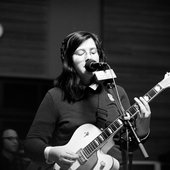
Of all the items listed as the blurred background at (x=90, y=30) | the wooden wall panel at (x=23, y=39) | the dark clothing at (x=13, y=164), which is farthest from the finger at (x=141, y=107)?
the wooden wall panel at (x=23, y=39)

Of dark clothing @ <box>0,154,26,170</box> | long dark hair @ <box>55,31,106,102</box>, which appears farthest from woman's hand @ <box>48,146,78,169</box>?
dark clothing @ <box>0,154,26,170</box>

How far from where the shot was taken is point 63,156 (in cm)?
219

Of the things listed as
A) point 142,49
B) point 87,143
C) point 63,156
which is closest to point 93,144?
point 87,143

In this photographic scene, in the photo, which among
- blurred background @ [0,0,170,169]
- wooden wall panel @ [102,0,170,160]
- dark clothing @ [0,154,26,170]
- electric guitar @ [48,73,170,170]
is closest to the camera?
electric guitar @ [48,73,170,170]

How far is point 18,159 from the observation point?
455cm

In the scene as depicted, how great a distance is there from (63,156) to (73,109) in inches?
9.9

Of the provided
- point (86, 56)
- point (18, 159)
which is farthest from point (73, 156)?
point (18, 159)

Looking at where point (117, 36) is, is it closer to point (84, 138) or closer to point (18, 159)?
point (18, 159)

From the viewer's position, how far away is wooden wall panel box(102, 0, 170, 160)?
5230mm

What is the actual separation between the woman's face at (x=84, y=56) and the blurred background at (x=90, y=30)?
98.9 inches

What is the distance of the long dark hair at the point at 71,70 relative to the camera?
2355 millimetres

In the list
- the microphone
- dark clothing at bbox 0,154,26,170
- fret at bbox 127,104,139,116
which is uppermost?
the microphone

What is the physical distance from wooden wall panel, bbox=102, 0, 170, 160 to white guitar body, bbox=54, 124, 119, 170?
9.72 ft

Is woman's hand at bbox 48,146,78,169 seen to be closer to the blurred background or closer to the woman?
the woman
